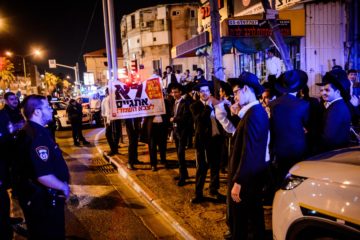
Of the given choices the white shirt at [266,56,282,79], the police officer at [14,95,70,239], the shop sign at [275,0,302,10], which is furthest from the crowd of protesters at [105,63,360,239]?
the shop sign at [275,0,302,10]

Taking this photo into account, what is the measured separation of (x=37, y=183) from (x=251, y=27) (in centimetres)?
927

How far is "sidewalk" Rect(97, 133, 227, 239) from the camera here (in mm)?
4992

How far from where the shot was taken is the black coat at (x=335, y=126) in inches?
158

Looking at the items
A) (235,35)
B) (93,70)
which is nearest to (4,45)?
(93,70)

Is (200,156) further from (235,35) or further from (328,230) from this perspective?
(235,35)

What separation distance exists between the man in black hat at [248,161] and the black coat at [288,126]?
494 mm

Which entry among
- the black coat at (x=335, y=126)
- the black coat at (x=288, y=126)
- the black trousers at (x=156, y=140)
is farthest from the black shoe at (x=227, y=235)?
the black trousers at (x=156, y=140)

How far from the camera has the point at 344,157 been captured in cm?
315

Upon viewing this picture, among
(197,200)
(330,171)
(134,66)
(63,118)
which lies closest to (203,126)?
(197,200)

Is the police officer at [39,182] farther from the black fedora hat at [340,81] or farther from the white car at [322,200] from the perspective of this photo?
the black fedora hat at [340,81]

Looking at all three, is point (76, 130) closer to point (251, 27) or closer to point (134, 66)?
point (134, 66)

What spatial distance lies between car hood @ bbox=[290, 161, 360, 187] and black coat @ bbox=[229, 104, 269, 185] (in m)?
0.35

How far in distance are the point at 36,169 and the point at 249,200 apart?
2.11m

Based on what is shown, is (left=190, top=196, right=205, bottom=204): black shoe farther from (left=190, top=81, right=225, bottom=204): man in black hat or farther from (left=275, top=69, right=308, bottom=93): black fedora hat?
(left=275, top=69, right=308, bottom=93): black fedora hat
